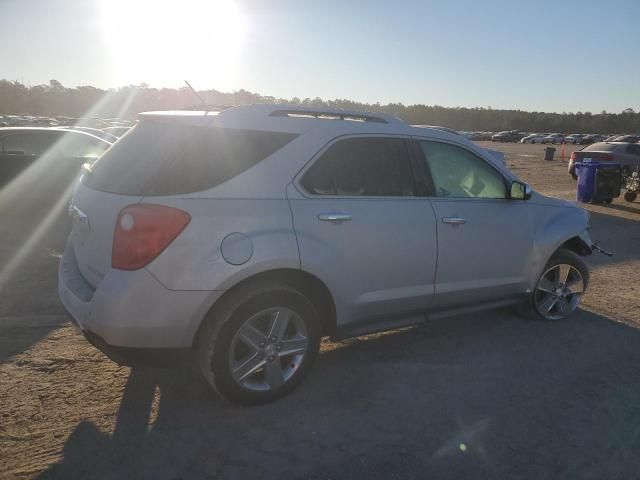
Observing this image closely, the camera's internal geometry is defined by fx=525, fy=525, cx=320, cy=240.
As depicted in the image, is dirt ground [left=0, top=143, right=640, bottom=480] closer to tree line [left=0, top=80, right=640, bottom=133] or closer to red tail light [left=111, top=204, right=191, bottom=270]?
red tail light [left=111, top=204, right=191, bottom=270]

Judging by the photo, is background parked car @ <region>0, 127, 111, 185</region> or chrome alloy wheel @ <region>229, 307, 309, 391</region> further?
background parked car @ <region>0, 127, 111, 185</region>

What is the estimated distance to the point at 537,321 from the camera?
4848mm

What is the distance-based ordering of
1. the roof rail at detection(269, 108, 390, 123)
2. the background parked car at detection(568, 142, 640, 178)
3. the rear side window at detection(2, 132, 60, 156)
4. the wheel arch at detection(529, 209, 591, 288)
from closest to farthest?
1. the roof rail at detection(269, 108, 390, 123)
2. the wheel arch at detection(529, 209, 591, 288)
3. the rear side window at detection(2, 132, 60, 156)
4. the background parked car at detection(568, 142, 640, 178)

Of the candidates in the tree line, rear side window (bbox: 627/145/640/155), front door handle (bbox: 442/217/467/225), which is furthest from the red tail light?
the tree line

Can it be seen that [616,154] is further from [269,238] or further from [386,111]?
[386,111]

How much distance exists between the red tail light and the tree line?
161 ft

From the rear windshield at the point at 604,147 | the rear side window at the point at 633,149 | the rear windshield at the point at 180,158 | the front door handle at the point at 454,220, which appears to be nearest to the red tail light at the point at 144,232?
the rear windshield at the point at 180,158

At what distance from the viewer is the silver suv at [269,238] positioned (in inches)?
110

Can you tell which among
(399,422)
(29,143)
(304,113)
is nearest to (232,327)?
(399,422)

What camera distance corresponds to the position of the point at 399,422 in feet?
10.2

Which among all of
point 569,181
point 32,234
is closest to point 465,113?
point 569,181

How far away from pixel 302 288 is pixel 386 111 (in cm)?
10542

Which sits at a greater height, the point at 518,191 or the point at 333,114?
the point at 333,114

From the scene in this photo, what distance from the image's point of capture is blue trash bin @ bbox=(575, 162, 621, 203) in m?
13.4
